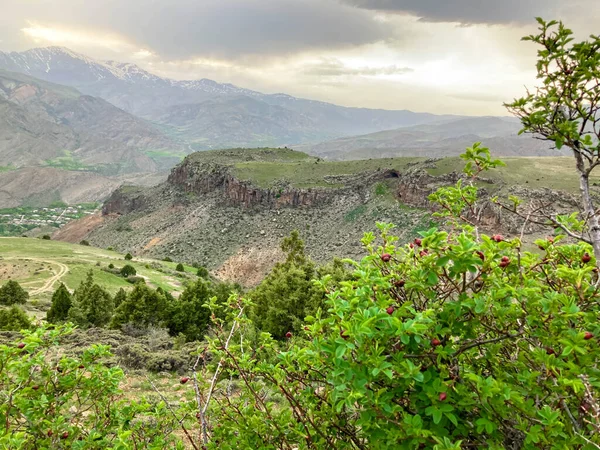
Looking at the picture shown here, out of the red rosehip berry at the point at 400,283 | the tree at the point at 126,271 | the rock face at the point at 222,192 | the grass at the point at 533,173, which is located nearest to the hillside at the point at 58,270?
the tree at the point at 126,271

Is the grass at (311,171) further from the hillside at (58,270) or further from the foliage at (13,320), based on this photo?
the foliage at (13,320)

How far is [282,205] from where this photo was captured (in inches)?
3605

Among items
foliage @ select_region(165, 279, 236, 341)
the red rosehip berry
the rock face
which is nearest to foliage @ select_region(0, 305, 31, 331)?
foliage @ select_region(165, 279, 236, 341)

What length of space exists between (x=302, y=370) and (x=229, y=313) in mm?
1543

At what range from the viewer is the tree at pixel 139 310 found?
28016mm

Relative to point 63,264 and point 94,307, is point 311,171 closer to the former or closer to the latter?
point 63,264

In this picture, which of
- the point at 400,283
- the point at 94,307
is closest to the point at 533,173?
the point at 94,307

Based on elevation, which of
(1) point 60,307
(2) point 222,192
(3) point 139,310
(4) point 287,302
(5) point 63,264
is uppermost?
(4) point 287,302

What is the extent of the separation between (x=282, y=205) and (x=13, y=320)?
Answer: 70.9 m

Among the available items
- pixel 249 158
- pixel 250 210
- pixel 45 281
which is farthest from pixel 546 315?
pixel 249 158

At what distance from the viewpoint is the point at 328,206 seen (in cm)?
8788

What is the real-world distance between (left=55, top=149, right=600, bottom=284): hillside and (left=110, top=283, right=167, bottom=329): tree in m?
41.8

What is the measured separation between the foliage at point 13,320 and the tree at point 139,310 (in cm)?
564

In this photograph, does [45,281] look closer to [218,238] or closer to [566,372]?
[218,238]
